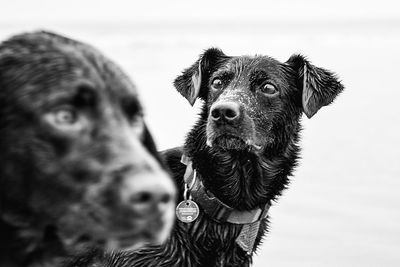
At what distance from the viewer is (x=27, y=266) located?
2.70 metres

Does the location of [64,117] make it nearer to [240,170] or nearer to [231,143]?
[231,143]

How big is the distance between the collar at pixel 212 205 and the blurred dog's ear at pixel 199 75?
0.66 metres

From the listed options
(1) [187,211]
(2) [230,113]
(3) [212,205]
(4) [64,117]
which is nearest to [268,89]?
(2) [230,113]

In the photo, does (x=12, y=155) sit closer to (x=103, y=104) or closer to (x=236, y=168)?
(x=103, y=104)

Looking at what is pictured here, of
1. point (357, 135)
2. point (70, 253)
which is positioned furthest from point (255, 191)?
point (357, 135)

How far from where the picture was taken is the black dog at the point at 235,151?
4.64 m

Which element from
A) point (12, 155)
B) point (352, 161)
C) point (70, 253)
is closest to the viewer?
point (12, 155)

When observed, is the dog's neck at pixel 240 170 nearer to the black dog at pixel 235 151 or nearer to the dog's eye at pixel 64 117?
the black dog at pixel 235 151

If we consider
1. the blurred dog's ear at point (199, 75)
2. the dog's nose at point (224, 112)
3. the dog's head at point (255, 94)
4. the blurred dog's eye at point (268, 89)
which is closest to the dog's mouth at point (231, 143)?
the dog's head at point (255, 94)

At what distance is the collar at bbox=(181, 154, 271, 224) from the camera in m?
4.68

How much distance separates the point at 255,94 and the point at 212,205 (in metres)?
0.83

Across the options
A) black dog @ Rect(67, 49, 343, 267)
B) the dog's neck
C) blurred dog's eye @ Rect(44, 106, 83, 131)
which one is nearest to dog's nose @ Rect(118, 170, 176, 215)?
blurred dog's eye @ Rect(44, 106, 83, 131)

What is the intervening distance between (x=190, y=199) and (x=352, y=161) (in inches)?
166

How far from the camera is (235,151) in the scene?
498cm
